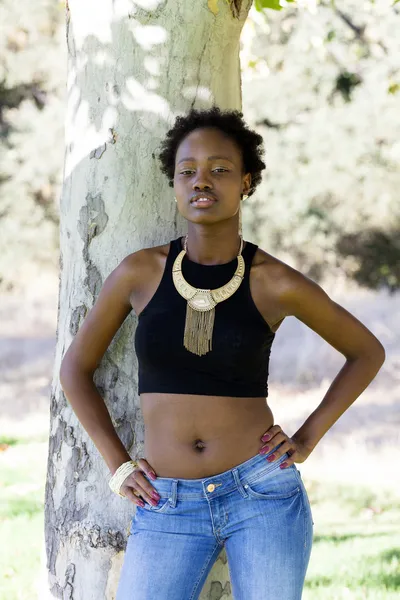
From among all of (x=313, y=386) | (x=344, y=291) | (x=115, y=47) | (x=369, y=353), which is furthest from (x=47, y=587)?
(x=344, y=291)

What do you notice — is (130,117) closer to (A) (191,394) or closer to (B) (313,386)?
(A) (191,394)

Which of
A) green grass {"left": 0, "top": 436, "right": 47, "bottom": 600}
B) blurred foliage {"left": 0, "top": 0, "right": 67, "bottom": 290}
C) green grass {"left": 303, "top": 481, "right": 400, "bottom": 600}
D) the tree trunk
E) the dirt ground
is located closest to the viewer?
the tree trunk

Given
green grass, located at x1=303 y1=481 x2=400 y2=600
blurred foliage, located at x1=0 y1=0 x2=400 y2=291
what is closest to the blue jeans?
green grass, located at x1=303 y1=481 x2=400 y2=600

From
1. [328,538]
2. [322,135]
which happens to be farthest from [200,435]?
[322,135]

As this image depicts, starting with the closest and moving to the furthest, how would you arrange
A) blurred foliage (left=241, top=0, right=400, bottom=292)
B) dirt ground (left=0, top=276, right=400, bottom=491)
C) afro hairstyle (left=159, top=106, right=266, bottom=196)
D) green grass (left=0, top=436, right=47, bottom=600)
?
afro hairstyle (left=159, top=106, right=266, bottom=196), green grass (left=0, top=436, right=47, bottom=600), dirt ground (left=0, top=276, right=400, bottom=491), blurred foliage (left=241, top=0, right=400, bottom=292)

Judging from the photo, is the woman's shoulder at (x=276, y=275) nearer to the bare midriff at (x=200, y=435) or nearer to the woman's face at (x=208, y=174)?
the woman's face at (x=208, y=174)

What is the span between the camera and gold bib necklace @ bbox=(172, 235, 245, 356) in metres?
2.83

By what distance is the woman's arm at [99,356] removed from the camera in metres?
2.98

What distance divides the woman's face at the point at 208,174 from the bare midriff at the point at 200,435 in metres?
0.59

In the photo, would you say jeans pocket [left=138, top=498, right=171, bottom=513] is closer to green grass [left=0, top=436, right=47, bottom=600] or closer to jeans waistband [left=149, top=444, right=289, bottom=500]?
jeans waistband [left=149, top=444, right=289, bottom=500]

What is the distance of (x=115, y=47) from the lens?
10.7 ft

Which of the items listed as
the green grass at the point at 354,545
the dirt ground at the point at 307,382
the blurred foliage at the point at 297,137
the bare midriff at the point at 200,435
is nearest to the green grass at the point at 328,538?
the green grass at the point at 354,545

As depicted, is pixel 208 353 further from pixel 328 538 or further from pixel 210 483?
pixel 328 538

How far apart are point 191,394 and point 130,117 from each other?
1.09 meters
